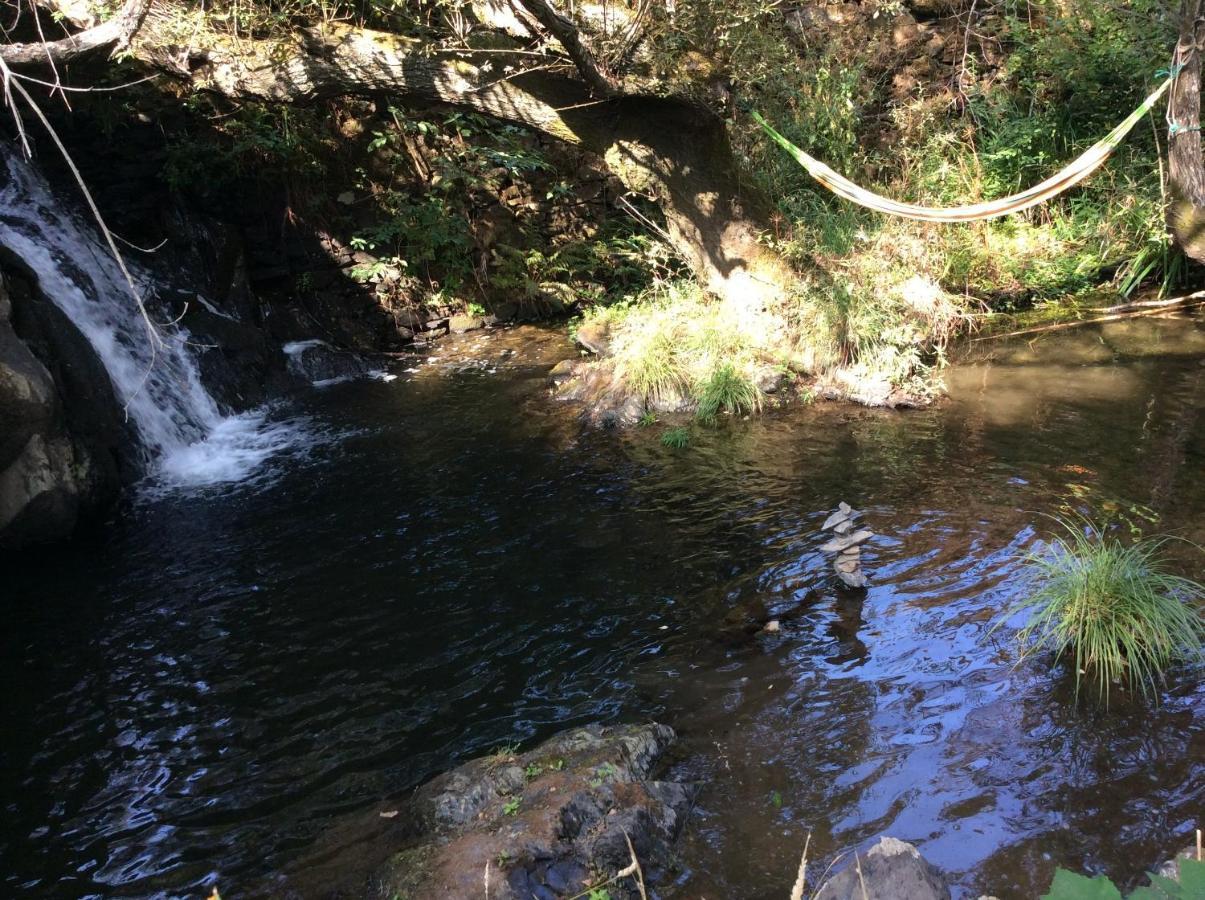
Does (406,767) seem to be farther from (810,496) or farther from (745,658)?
(810,496)

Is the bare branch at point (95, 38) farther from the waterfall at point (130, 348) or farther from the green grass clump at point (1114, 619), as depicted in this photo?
the green grass clump at point (1114, 619)

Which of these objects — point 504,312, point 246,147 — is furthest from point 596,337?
point 246,147

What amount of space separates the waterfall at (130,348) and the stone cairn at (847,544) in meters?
4.83

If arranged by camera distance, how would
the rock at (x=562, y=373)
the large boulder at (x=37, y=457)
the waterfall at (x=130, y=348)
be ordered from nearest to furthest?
1. the large boulder at (x=37, y=457)
2. the waterfall at (x=130, y=348)
3. the rock at (x=562, y=373)

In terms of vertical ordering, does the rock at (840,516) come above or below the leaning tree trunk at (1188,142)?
below

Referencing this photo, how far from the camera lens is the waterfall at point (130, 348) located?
7461 millimetres

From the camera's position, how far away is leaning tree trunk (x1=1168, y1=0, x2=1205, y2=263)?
636cm

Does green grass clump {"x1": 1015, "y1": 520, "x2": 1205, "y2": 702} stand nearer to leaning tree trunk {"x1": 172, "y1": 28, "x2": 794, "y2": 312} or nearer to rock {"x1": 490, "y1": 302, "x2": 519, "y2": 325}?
leaning tree trunk {"x1": 172, "y1": 28, "x2": 794, "y2": 312}

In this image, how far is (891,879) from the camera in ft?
7.45

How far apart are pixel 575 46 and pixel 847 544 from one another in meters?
4.16

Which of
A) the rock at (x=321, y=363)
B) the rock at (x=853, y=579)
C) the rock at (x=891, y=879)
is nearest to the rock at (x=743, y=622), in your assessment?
the rock at (x=853, y=579)

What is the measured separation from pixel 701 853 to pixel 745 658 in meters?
1.19

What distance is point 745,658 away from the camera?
12.5 ft

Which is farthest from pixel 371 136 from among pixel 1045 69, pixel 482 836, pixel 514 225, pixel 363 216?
pixel 482 836
